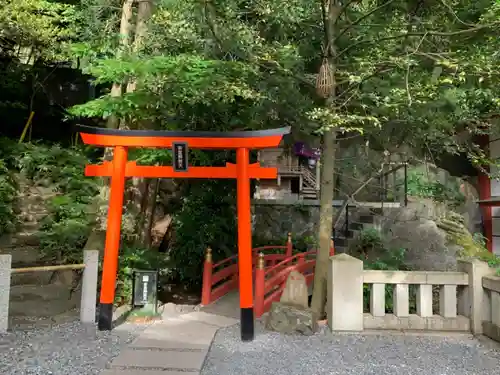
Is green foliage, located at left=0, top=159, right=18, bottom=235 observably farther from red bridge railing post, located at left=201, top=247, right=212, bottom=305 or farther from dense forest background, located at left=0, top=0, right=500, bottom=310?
red bridge railing post, located at left=201, top=247, right=212, bottom=305

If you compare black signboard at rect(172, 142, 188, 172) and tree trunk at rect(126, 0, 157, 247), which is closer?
black signboard at rect(172, 142, 188, 172)

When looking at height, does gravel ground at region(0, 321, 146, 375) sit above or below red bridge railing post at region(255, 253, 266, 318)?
below

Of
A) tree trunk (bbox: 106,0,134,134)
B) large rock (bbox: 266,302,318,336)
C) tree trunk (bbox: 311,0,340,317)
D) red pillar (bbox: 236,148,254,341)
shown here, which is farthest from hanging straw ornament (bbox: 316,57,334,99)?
tree trunk (bbox: 106,0,134,134)

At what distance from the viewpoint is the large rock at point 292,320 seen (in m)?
5.91

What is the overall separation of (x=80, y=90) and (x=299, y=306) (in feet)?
51.8

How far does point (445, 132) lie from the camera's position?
9.18 metres

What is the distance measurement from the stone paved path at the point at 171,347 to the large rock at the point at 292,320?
35.6 inches

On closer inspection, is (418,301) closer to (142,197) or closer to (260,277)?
(260,277)

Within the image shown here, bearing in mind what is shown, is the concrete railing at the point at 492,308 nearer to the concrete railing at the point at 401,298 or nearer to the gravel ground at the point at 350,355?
the concrete railing at the point at 401,298

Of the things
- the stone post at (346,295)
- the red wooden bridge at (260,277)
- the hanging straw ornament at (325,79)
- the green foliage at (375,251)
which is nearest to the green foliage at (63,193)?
the red wooden bridge at (260,277)

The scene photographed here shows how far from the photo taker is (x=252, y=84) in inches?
275

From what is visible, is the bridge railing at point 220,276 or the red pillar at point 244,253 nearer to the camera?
the red pillar at point 244,253

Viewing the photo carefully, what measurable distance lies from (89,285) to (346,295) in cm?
400

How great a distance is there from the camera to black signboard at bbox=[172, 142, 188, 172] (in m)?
6.11
